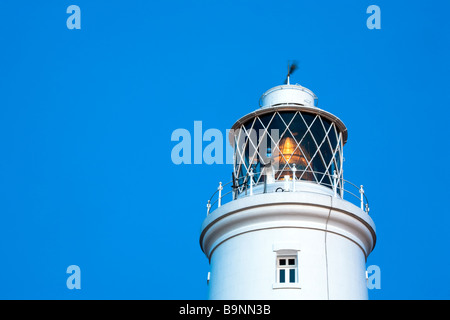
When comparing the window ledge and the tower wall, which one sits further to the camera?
the tower wall

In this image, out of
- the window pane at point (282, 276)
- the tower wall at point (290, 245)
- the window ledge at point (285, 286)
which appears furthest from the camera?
the window pane at point (282, 276)

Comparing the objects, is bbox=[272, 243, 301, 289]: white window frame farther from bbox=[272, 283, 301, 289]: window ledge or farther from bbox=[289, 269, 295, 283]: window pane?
bbox=[272, 283, 301, 289]: window ledge

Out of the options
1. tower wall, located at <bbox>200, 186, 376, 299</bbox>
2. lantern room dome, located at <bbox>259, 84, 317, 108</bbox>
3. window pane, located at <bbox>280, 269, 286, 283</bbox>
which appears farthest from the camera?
lantern room dome, located at <bbox>259, 84, 317, 108</bbox>

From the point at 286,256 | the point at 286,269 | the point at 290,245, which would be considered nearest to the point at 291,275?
the point at 286,269

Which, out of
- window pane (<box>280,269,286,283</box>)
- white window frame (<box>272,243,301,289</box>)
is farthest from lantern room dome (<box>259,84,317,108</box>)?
window pane (<box>280,269,286,283</box>)

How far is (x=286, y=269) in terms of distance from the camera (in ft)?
70.1

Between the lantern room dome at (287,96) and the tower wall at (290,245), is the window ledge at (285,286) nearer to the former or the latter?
the tower wall at (290,245)

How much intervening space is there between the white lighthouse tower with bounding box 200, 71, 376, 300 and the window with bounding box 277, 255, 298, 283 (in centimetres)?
2

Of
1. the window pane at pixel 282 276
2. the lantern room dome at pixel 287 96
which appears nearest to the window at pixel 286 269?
the window pane at pixel 282 276

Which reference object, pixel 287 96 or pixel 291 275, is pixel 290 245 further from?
pixel 287 96

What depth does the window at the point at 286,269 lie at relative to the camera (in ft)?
69.7

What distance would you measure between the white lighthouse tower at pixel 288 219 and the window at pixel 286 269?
0.02m

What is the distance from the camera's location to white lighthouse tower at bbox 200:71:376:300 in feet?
69.8
